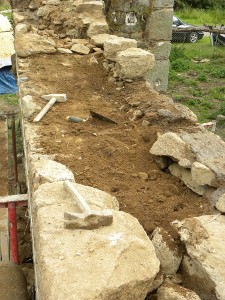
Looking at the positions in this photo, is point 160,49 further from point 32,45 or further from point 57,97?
point 57,97

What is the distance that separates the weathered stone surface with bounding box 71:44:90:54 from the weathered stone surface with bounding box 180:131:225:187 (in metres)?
3.03

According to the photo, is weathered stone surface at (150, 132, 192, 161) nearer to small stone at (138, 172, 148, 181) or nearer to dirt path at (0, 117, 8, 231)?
small stone at (138, 172, 148, 181)

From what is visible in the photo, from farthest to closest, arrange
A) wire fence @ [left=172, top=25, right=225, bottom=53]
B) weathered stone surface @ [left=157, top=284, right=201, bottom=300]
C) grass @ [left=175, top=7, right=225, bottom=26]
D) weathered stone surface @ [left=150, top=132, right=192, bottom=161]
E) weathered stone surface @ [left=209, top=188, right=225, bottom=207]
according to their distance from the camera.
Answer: grass @ [left=175, top=7, right=225, bottom=26] → wire fence @ [left=172, top=25, right=225, bottom=53] → weathered stone surface @ [left=150, top=132, right=192, bottom=161] → weathered stone surface @ [left=209, top=188, right=225, bottom=207] → weathered stone surface @ [left=157, top=284, right=201, bottom=300]

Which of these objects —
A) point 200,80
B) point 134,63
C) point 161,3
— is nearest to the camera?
point 134,63

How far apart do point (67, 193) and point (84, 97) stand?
243cm

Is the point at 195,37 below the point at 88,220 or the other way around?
below

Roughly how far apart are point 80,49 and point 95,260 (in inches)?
185

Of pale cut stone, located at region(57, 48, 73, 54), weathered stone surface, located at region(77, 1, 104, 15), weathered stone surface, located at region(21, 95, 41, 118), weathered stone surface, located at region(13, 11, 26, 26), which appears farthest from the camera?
weathered stone surface, located at region(13, 11, 26, 26)

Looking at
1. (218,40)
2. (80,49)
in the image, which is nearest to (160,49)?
(80,49)

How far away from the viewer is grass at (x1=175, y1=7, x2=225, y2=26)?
90.0ft

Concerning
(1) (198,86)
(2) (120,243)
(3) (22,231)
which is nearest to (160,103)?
(2) (120,243)

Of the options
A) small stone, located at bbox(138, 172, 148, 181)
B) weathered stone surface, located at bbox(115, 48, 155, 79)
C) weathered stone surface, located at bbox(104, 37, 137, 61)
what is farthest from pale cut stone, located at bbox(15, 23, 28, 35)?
small stone, located at bbox(138, 172, 148, 181)

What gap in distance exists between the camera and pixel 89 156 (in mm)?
3818

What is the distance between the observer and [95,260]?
232 cm
